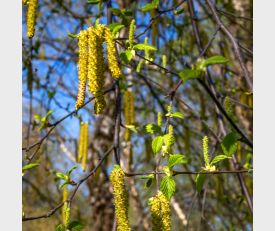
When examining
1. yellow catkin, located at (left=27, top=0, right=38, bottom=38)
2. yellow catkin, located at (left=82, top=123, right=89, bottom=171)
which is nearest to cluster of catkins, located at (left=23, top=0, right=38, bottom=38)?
yellow catkin, located at (left=27, top=0, right=38, bottom=38)

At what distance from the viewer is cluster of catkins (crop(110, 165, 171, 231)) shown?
1.26 meters

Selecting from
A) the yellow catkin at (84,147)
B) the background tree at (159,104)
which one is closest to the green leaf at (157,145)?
the background tree at (159,104)

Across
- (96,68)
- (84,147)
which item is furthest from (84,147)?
(96,68)

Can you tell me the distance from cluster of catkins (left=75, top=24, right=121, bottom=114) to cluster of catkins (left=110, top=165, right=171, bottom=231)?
0.70ft

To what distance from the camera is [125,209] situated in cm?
127

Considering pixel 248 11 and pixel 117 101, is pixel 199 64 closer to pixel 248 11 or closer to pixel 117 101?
pixel 117 101

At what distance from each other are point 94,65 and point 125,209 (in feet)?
1.40

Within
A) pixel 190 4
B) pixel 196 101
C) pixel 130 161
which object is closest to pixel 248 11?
pixel 190 4

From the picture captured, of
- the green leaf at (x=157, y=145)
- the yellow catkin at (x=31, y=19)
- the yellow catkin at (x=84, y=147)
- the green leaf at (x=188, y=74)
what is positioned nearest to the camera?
the green leaf at (x=188, y=74)

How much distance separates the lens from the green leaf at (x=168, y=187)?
1345 millimetres

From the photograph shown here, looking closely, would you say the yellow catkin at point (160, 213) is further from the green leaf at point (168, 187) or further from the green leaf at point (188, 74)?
the green leaf at point (188, 74)

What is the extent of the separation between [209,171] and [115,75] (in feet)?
1.49

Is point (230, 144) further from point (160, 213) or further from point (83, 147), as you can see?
point (83, 147)

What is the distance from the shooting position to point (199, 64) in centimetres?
128
